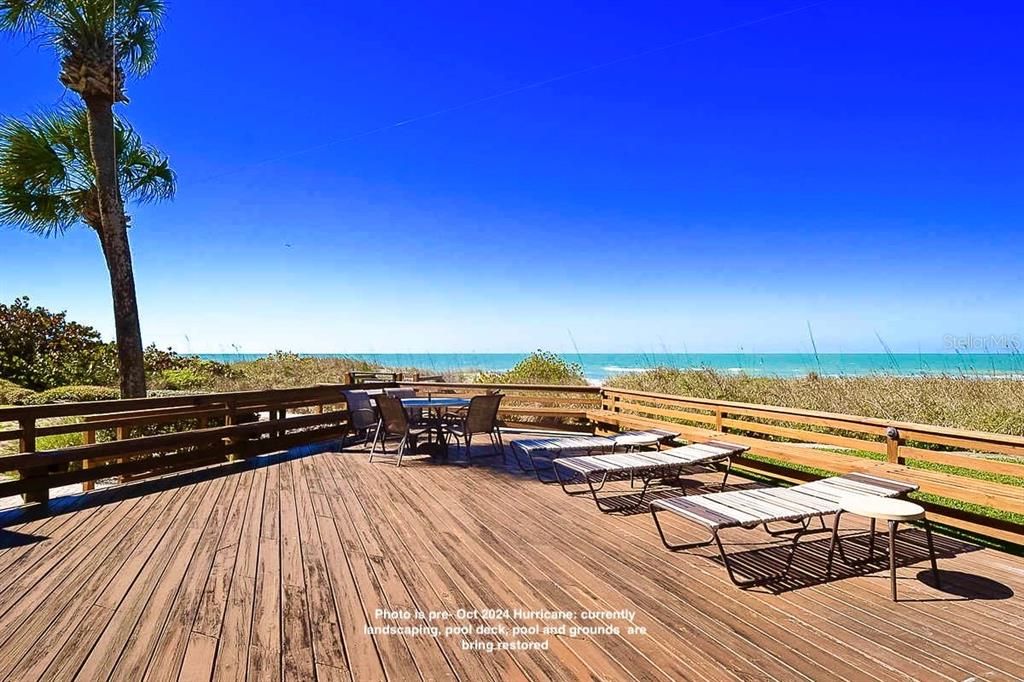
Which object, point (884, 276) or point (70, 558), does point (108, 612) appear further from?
point (884, 276)

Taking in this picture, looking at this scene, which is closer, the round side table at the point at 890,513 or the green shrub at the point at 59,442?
the round side table at the point at 890,513

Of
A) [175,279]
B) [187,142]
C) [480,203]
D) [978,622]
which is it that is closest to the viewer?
[978,622]

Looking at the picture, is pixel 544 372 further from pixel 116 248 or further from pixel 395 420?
pixel 116 248

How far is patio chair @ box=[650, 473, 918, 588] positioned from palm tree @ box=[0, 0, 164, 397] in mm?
6859

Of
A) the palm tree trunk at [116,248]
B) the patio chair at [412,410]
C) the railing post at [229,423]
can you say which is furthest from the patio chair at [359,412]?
the palm tree trunk at [116,248]

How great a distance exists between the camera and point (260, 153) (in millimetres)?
11625

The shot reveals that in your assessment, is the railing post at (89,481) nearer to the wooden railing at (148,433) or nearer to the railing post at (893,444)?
the wooden railing at (148,433)

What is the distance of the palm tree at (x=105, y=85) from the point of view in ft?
21.8


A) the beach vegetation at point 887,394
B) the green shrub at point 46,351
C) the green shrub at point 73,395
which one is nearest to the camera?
the beach vegetation at point 887,394

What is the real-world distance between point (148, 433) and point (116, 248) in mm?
2366

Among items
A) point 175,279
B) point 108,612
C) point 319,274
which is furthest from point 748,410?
point 175,279

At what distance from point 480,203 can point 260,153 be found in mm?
5128

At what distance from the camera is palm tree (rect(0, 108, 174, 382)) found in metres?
7.40

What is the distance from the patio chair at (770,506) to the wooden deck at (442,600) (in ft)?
0.56
